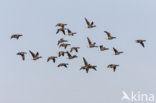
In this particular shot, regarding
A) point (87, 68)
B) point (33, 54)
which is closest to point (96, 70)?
point (87, 68)

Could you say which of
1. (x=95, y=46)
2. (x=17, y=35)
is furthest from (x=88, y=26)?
(x=17, y=35)

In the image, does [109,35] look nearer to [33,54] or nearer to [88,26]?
[88,26]

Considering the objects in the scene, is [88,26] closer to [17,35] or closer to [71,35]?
[71,35]

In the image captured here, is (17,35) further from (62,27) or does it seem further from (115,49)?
(115,49)

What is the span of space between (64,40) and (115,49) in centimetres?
1075

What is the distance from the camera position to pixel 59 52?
545 feet

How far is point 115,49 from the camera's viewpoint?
16388 centimetres

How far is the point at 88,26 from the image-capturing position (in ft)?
522

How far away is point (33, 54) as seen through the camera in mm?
165375

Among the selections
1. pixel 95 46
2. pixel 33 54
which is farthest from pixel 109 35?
pixel 33 54

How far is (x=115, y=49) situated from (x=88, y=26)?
8719mm

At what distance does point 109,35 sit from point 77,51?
779 centimetres

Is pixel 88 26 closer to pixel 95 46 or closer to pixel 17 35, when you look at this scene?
pixel 95 46

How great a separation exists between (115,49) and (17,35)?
67.2 ft
